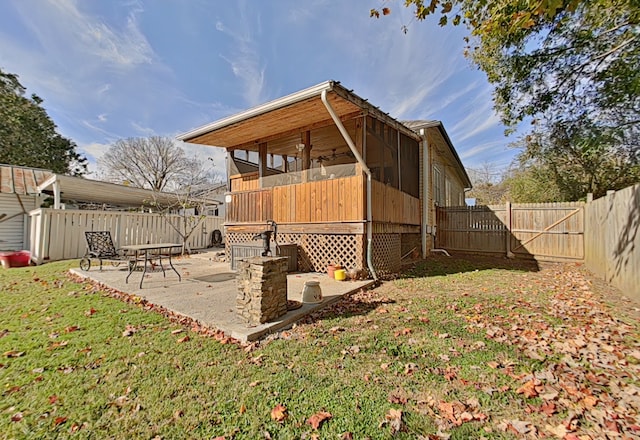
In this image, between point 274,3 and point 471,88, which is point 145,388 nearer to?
point 274,3

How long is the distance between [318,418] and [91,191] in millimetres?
13500

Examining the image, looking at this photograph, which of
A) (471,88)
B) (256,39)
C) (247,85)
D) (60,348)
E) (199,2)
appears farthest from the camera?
(247,85)

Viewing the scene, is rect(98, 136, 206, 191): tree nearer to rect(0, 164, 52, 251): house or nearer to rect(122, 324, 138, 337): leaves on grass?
rect(0, 164, 52, 251): house

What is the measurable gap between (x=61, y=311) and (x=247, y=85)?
15.4 m

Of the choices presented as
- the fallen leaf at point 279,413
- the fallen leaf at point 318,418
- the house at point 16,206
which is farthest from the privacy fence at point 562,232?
A: the house at point 16,206

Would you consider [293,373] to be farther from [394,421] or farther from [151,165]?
[151,165]

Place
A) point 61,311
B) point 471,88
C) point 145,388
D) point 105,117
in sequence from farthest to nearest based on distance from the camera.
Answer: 1. point 105,117
2. point 471,88
3. point 61,311
4. point 145,388

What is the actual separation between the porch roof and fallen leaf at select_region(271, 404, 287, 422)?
509cm

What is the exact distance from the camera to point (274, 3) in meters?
8.80

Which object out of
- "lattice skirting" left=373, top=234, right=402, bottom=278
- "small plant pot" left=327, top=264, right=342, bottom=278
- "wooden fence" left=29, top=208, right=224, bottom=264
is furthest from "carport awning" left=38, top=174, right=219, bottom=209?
"lattice skirting" left=373, top=234, right=402, bottom=278

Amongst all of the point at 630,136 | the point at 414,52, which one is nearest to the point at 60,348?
the point at 414,52

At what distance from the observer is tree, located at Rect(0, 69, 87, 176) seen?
17125 mm

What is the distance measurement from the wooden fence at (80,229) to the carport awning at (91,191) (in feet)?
2.55

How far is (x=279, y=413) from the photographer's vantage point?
6.58 ft
